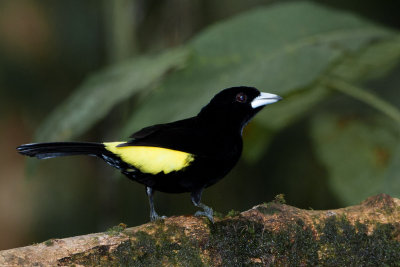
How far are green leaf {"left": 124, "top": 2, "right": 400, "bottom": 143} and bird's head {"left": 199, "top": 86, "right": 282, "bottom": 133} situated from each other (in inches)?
12.4

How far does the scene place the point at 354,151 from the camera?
3752 millimetres

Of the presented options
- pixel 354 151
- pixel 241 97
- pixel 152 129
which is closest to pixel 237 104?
pixel 241 97

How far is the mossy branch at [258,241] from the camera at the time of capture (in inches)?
76.4

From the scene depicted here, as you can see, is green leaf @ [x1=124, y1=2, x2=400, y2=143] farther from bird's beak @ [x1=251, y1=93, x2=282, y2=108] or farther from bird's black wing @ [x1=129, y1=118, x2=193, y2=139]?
bird's black wing @ [x1=129, y1=118, x2=193, y2=139]

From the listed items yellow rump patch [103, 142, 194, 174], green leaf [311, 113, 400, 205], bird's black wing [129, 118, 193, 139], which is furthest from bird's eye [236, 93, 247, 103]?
green leaf [311, 113, 400, 205]

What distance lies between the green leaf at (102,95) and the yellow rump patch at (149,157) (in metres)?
1.02

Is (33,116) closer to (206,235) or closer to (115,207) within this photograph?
(115,207)

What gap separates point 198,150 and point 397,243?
0.76 meters

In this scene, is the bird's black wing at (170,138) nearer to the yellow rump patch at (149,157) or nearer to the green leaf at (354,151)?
the yellow rump patch at (149,157)

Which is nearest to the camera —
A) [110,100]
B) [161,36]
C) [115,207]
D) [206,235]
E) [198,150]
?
[206,235]

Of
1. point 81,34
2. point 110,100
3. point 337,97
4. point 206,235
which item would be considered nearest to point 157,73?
point 110,100

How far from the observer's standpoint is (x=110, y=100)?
10.7 feet

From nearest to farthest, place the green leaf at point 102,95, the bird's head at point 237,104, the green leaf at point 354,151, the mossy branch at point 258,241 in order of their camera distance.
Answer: the mossy branch at point 258,241
the bird's head at point 237,104
the green leaf at point 102,95
the green leaf at point 354,151

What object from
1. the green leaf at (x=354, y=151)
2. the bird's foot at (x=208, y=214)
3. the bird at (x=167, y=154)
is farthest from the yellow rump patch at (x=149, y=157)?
the green leaf at (x=354, y=151)
